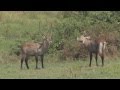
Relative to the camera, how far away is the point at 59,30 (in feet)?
39.5

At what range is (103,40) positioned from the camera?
1127 cm

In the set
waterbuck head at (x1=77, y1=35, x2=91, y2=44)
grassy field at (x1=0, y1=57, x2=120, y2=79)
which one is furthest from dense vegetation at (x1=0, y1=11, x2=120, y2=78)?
grassy field at (x1=0, y1=57, x2=120, y2=79)

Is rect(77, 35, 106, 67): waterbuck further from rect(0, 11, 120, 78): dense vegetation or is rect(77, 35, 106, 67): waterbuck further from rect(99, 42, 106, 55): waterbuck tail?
rect(0, 11, 120, 78): dense vegetation

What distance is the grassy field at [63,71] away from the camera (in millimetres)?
9930

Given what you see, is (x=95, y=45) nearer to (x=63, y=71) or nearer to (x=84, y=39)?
(x=84, y=39)

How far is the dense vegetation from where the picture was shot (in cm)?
1135

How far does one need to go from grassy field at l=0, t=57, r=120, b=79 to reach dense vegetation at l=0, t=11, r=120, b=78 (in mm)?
Answer: 302

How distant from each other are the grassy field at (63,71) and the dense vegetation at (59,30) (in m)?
0.30

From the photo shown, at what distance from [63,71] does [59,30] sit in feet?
6.57

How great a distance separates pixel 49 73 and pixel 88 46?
4.59ft

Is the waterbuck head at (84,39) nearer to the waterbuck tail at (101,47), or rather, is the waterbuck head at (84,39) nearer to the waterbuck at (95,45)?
the waterbuck at (95,45)

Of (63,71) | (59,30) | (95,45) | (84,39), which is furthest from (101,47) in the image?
(59,30)
